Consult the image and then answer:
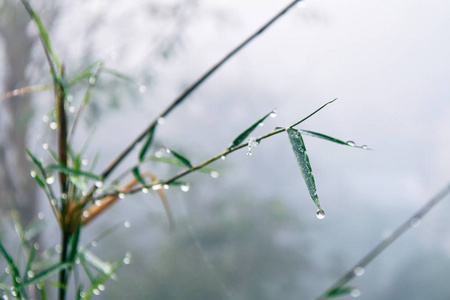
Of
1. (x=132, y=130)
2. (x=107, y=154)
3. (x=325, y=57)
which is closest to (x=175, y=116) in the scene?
(x=132, y=130)

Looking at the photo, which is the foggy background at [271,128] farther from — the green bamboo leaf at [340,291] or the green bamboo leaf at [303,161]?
the green bamboo leaf at [303,161]

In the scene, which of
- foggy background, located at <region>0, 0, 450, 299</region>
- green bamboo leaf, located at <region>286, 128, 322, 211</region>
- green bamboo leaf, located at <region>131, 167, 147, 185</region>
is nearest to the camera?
green bamboo leaf, located at <region>286, 128, 322, 211</region>

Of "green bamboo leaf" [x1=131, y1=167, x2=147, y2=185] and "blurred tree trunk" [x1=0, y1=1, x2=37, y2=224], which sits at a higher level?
"blurred tree trunk" [x1=0, y1=1, x2=37, y2=224]

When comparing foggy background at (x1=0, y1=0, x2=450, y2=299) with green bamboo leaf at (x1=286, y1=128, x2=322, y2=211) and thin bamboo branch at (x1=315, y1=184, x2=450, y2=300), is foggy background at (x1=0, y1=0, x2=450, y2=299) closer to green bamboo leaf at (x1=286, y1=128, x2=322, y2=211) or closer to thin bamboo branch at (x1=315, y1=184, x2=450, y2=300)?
thin bamboo branch at (x1=315, y1=184, x2=450, y2=300)

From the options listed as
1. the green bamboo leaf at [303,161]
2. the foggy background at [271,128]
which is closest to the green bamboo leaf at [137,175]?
the green bamboo leaf at [303,161]

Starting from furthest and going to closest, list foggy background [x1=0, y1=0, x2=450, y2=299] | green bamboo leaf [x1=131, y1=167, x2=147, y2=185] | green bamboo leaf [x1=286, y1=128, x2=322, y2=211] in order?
foggy background [x1=0, y1=0, x2=450, y2=299] < green bamboo leaf [x1=131, y1=167, x2=147, y2=185] < green bamboo leaf [x1=286, y1=128, x2=322, y2=211]

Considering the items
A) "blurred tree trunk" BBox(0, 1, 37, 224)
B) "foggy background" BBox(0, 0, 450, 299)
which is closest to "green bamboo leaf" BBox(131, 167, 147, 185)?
"foggy background" BBox(0, 0, 450, 299)
